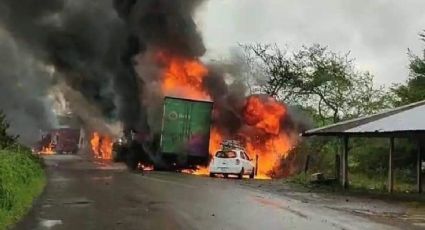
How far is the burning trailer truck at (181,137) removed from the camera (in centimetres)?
3331

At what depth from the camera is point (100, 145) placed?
63.2m

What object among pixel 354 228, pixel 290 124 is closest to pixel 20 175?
pixel 354 228

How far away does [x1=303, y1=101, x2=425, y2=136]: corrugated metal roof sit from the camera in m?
19.9

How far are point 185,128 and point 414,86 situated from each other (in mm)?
11857

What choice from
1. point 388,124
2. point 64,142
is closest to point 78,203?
point 388,124

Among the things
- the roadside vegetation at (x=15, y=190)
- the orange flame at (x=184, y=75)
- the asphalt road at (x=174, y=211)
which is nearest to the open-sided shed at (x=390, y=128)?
the asphalt road at (x=174, y=211)

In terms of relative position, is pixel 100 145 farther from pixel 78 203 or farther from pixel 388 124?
pixel 78 203

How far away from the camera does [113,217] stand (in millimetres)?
12273

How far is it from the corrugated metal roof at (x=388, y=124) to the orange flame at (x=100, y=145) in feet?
121

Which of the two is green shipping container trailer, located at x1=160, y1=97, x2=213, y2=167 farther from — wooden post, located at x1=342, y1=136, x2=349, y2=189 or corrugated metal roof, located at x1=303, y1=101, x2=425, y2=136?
wooden post, located at x1=342, y1=136, x2=349, y2=189

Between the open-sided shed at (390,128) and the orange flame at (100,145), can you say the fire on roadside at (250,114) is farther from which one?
the orange flame at (100,145)

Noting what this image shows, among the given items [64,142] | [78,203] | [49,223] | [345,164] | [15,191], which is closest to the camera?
[49,223]

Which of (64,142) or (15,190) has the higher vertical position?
(64,142)

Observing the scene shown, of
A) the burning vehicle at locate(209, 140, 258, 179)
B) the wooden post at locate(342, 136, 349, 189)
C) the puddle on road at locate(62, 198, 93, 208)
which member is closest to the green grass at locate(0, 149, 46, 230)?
the puddle on road at locate(62, 198, 93, 208)
